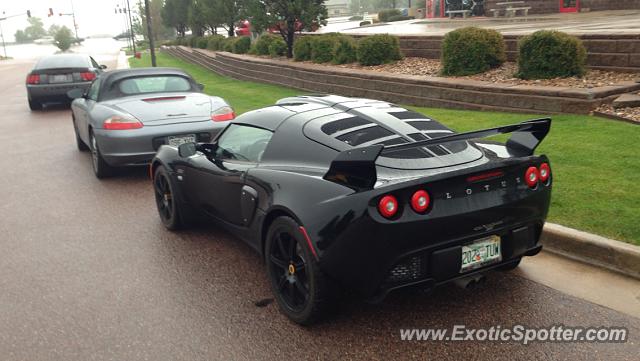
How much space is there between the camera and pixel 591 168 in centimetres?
654

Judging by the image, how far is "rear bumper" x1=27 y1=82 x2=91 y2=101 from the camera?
55.7ft

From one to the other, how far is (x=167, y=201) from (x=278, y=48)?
51.1ft

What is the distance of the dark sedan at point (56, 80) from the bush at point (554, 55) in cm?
1242

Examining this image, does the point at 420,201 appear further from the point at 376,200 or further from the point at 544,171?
the point at 544,171

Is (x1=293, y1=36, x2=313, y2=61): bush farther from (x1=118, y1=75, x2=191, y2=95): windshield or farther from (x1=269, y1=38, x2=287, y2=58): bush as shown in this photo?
(x1=118, y1=75, x2=191, y2=95): windshield

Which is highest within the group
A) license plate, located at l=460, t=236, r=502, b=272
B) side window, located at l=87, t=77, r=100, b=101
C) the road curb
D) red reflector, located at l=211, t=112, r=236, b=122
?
side window, located at l=87, t=77, r=100, b=101

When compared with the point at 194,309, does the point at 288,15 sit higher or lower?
higher

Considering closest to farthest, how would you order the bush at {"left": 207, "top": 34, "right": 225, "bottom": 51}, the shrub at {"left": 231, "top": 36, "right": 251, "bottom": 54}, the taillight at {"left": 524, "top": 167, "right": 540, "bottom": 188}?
the taillight at {"left": 524, "top": 167, "right": 540, "bottom": 188} → the shrub at {"left": 231, "top": 36, "right": 251, "bottom": 54} → the bush at {"left": 207, "top": 34, "right": 225, "bottom": 51}

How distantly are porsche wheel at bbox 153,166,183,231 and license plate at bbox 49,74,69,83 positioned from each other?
41.8 ft

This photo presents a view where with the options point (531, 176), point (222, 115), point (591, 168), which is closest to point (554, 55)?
point (591, 168)

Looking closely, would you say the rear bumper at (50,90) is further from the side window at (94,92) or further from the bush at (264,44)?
the side window at (94,92)

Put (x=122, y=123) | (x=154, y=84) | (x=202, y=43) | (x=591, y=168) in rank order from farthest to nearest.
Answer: (x=202, y=43) → (x=154, y=84) → (x=122, y=123) → (x=591, y=168)

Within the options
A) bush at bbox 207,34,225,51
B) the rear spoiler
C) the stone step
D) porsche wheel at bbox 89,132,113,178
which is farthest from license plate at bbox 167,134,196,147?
bush at bbox 207,34,225,51

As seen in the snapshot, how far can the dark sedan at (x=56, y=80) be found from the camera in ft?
56.0
